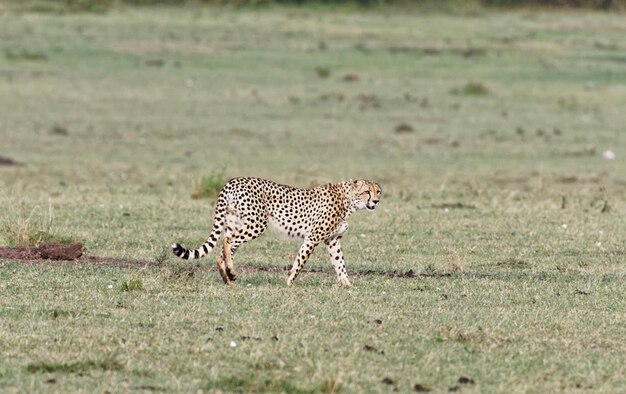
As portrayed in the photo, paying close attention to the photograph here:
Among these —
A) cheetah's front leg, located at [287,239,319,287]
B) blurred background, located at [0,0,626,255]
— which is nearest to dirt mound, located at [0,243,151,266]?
blurred background, located at [0,0,626,255]

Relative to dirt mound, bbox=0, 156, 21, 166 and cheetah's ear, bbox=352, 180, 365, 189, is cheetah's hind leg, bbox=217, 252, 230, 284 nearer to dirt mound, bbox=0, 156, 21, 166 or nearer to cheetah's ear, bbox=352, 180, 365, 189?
cheetah's ear, bbox=352, 180, 365, 189

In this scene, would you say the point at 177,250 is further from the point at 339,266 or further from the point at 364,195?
the point at 364,195

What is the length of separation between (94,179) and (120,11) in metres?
36.6

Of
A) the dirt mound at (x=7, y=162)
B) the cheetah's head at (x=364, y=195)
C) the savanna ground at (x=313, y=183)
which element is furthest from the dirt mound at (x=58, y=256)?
the dirt mound at (x=7, y=162)

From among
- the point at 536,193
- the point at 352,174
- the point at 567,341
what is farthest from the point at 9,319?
the point at 352,174

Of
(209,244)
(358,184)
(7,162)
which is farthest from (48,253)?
(7,162)

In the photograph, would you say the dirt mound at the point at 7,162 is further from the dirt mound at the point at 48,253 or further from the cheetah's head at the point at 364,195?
the cheetah's head at the point at 364,195

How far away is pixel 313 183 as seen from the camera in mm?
20844

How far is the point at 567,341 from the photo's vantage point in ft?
31.7

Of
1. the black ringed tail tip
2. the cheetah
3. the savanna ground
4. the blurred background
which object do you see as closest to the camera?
the savanna ground

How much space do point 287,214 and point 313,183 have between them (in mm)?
8884

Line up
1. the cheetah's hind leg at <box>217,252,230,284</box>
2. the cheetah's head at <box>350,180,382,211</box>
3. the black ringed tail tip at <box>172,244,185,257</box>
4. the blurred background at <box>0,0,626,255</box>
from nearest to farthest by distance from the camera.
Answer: the black ringed tail tip at <box>172,244,185,257</box> < the cheetah's hind leg at <box>217,252,230,284</box> < the cheetah's head at <box>350,180,382,211</box> < the blurred background at <box>0,0,626,255</box>

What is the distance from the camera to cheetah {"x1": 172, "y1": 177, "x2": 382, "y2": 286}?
38.9 ft

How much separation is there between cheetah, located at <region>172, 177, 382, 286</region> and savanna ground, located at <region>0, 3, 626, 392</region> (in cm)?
35
